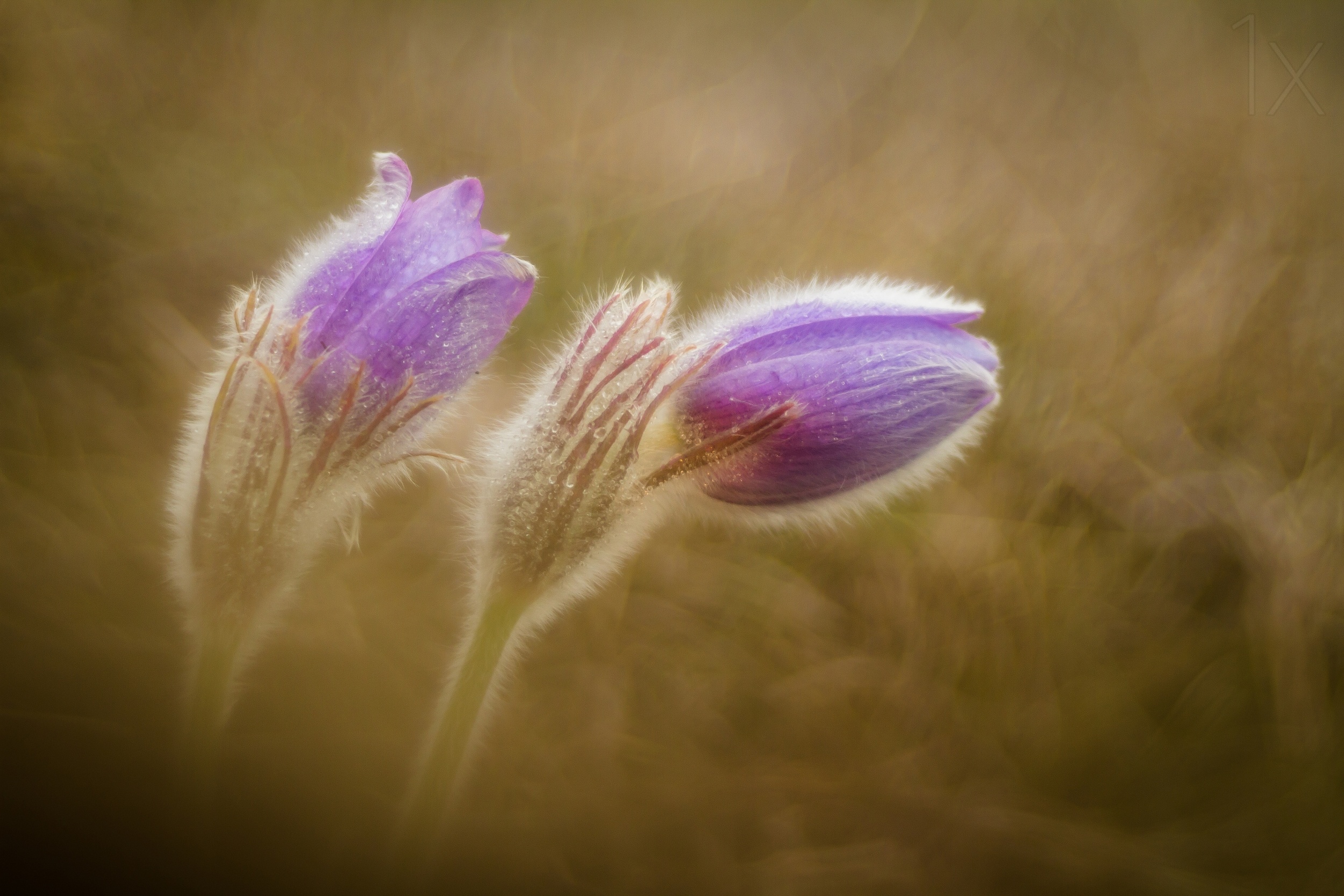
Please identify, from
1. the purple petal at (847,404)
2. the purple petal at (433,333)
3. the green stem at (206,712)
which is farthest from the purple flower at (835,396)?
the green stem at (206,712)

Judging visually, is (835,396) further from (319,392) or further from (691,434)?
(319,392)

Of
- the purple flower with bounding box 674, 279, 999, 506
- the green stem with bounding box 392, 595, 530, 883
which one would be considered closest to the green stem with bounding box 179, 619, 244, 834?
the green stem with bounding box 392, 595, 530, 883

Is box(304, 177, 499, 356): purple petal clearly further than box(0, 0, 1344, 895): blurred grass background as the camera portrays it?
No

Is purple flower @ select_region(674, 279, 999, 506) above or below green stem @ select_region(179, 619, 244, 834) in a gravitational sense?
above

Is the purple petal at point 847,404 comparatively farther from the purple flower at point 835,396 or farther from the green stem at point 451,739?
the green stem at point 451,739

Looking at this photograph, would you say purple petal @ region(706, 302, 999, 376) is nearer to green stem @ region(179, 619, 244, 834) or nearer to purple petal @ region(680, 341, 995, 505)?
purple petal @ region(680, 341, 995, 505)

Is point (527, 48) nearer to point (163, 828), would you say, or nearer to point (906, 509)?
point (906, 509)

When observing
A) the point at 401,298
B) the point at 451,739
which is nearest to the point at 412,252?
the point at 401,298
